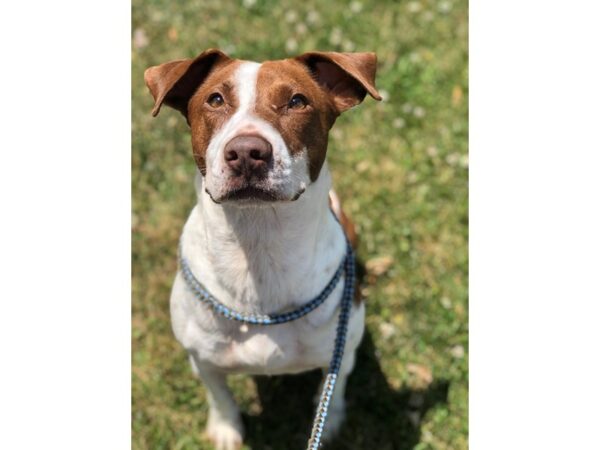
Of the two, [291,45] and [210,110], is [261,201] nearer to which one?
[210,110]

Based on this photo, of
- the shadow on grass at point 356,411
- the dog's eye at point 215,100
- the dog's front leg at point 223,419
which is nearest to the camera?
the dog's eye at point 215,100

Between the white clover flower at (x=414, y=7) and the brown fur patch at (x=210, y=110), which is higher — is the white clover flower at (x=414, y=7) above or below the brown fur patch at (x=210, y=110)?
below

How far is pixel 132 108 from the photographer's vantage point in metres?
6.57

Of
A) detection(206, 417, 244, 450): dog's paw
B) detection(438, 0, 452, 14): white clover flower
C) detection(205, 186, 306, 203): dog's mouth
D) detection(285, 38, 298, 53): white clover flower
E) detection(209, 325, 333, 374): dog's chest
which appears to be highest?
detection(205, 186, 306, 203): dog's mouth

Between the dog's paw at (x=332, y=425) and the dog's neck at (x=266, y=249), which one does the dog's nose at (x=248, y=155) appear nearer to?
the dog's neck at (x=266, y=249)

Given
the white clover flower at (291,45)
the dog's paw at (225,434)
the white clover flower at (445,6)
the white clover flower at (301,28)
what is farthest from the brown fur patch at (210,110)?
the white clover flower at (445,6)

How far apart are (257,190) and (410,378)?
2606 mm

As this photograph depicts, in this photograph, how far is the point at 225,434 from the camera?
486 centimetres

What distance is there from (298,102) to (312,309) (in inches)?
44.2

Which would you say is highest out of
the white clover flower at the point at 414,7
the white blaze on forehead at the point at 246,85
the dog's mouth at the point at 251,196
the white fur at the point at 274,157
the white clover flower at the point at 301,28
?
the white blaze on forehead at the point at 246,85

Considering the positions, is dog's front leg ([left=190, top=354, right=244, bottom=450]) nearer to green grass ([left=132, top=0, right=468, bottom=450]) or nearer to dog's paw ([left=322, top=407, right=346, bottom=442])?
green grass ([left=132, top=0, right=468, bottom=450])

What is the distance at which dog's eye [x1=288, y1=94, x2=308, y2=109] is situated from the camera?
3.45 meters

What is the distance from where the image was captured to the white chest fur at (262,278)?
11.9ft

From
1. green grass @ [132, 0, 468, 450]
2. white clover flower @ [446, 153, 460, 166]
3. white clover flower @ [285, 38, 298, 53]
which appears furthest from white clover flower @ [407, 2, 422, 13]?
white clover flower @ [446, 153, 460, 166]
